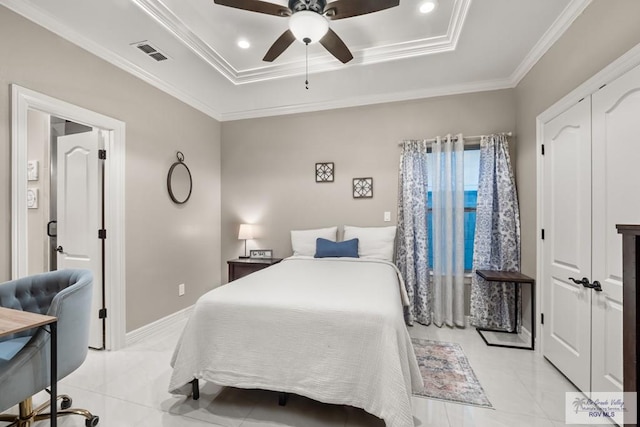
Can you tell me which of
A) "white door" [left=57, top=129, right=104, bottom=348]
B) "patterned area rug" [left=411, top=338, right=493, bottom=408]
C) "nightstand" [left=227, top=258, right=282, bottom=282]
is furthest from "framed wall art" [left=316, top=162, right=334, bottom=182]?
"white door" [left=57, top=129, right=104, bottom=348]

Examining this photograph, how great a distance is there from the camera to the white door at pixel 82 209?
2.71m

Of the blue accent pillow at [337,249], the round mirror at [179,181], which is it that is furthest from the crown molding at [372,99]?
the blue accent pillow at [337,249]

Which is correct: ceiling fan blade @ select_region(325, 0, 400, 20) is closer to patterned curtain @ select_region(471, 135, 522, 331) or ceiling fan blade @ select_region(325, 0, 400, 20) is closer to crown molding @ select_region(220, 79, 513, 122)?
crown molding @ select_region(220, 79, 513, 122)

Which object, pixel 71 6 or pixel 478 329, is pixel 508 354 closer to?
pixel 478 329

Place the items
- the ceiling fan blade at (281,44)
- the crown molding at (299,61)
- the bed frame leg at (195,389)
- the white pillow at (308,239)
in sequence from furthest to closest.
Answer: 1. the white pillow at (308,239)
2. the crown molding at (299,61)
3. the ceiling fan blade at (281,44)
4. the bed frame leg at (195,389)

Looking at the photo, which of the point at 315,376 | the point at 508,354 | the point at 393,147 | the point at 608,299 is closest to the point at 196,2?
the point at 393,147

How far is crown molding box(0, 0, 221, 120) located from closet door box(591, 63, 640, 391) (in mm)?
3885

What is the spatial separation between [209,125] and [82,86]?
1.74m

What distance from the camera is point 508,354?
8.59ft

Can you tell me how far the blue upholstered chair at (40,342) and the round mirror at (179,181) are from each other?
1571 millimetres

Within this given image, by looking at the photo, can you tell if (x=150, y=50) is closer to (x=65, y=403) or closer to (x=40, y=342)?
(x=40, y=342)

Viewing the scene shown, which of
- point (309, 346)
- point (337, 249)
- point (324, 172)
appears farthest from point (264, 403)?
point (324, 172)

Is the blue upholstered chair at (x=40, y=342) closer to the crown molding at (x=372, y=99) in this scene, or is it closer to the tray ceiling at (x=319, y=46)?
the tray ceiling at (x=319, y=46)

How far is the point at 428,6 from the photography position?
2.17 m
